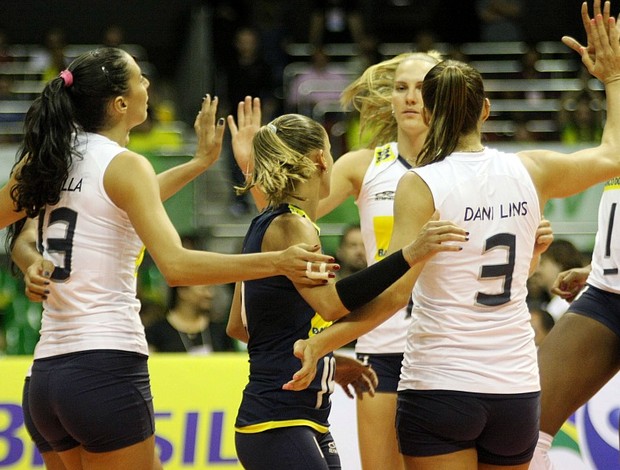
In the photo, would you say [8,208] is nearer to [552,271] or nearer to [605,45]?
[605,45]

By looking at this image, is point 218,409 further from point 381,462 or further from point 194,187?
point 194,187

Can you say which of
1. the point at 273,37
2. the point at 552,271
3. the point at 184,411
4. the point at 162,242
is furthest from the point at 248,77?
the point at 162,242

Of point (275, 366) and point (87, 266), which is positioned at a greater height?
point (87, 266)

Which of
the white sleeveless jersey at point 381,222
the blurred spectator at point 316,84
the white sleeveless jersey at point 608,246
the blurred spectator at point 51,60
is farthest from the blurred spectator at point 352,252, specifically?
the blurred spectator at point 51,60

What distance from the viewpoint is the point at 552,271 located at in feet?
25.9

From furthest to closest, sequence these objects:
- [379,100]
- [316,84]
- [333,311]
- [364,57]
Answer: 1. [364,57]
2. [316,84]
3. [379,100]
4. [333,311]

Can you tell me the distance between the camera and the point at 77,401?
3.59 meters

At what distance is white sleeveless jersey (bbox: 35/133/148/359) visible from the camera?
371 cm

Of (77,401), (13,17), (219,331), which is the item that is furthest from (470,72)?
(13,17)

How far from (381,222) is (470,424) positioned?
1643 millimetres

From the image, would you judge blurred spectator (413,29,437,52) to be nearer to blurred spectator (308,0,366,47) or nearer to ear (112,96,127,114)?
blurred spectator (308,0,366,47)

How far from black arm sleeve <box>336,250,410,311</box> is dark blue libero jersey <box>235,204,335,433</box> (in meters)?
0.21

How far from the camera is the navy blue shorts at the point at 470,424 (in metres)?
3.40

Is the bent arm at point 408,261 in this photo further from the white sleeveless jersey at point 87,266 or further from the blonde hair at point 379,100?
the blonde hair at point 379,100
